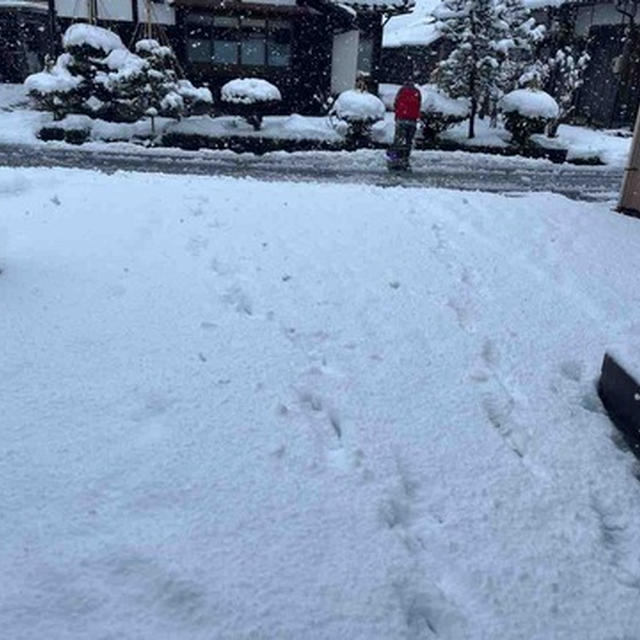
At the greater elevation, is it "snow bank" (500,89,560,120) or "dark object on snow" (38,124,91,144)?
"snow bank" (500,89,560,120)

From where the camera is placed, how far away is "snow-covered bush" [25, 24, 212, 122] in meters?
13.8

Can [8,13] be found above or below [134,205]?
above

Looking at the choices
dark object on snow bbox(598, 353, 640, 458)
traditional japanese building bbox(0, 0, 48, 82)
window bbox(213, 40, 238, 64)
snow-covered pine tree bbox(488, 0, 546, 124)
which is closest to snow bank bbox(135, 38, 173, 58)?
window bbox(213, 40, 238, 64)

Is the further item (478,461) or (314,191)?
(314,191)

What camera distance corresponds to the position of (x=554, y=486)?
2.86 m

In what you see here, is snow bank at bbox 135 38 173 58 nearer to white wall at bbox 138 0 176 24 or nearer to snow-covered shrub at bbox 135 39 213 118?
snow-covered shrub at bbox 135 39 213 118

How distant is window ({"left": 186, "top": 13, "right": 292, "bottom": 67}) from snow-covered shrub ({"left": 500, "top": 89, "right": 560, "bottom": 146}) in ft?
22.2

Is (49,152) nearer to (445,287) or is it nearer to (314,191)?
(314,191)

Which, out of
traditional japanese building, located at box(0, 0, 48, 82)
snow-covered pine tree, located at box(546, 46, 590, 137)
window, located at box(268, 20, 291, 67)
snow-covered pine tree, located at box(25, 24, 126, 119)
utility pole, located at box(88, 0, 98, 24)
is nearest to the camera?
snow-covered pine tree, located at box(25, 24, 126, 119)

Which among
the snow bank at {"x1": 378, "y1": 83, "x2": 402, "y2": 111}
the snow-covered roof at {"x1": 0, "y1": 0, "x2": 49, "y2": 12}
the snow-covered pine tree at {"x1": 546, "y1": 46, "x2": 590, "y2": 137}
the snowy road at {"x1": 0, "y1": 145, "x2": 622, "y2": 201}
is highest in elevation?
the snow-covered roof at {"x1": 0, "y1": 0, "x2": 49, "y2": 12}

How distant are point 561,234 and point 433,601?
5.15 meters

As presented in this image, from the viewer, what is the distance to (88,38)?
14062mm

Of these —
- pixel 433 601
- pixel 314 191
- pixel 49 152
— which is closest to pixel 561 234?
pixel 314 191

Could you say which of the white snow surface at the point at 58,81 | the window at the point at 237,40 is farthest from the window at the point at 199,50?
the white snow surface at the point at 58,81
